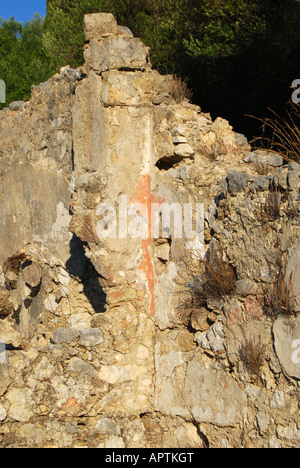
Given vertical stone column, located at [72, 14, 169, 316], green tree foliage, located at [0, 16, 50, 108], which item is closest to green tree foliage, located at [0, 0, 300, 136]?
green tree foliage, located at [0, 16, 50, 108]

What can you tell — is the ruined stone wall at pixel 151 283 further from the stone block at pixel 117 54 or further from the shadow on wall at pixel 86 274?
the shadow on wall at pixel 86 274

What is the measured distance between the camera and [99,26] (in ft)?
16.4

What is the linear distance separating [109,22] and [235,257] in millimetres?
2439

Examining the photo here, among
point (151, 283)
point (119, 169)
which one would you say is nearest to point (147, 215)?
point (119, 169)

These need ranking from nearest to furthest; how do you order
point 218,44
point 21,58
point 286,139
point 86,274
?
point 286,139 → point 86,274 → point 218,44 → point 21,58

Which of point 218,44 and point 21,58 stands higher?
point 21,58

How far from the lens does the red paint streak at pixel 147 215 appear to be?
15.9ft

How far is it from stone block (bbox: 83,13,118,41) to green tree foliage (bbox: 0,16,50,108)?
490cm

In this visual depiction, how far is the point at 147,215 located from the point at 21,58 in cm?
875

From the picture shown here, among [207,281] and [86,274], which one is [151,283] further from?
[86,274]

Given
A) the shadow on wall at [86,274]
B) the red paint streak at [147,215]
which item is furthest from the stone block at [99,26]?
the shadow on wall at [86,274]

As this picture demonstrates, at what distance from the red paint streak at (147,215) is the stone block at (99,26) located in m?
1.31

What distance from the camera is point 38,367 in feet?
14.8

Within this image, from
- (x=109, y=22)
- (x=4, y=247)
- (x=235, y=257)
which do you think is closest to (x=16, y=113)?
(x=4, y=247)
